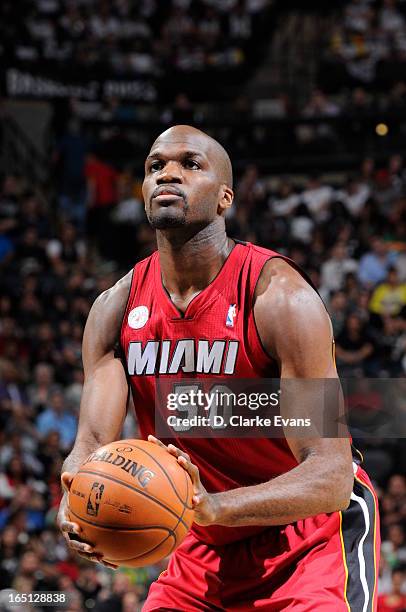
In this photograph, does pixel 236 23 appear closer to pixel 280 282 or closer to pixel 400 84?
pixel 400 84

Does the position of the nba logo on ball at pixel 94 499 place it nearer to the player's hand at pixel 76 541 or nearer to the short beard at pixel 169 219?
the player's hand at pixel 76 541

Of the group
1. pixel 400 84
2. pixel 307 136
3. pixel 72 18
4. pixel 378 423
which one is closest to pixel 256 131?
pixel 307 136

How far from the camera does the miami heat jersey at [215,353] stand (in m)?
3.79

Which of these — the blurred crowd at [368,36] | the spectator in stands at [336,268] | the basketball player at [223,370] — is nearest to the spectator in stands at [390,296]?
the spectator in stands at [336,268]

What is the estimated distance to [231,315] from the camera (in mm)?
3822

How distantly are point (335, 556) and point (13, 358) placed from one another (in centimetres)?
752

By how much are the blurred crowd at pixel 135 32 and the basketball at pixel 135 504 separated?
11.2 meters

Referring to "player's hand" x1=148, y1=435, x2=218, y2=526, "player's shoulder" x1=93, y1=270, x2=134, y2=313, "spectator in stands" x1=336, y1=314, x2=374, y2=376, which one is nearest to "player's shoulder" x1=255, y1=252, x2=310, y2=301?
"player's shoulder" x1=93, y1=270, x2=134, y2=313

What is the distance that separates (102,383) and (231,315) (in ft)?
1.88

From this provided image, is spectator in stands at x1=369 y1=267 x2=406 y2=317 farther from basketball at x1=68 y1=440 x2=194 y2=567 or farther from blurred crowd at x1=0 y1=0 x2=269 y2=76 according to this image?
basketball at x1=68 y1=440 x2=194 y2=567

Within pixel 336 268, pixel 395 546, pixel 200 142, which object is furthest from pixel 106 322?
pixel 336 268

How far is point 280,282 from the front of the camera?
376 centimetres

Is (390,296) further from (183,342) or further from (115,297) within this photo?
(183,342)

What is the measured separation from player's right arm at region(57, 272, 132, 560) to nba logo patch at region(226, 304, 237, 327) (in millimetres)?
483
